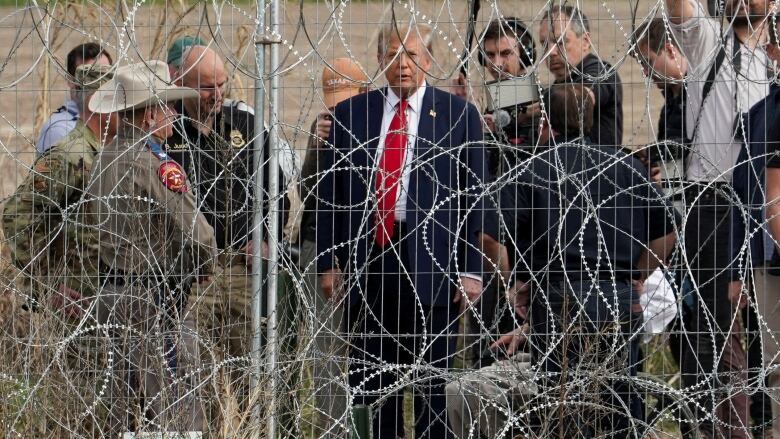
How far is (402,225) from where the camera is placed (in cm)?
625

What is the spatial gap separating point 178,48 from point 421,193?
1.50 metres

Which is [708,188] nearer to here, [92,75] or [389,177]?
[389,177]

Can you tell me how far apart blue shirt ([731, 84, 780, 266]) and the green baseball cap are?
8.37 ft

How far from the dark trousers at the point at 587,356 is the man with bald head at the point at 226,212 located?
1108 millimetres

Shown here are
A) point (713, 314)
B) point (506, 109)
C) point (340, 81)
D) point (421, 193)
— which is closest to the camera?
point (713, 314)

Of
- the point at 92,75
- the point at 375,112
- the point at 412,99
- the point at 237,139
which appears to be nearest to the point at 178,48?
the point at 92,75

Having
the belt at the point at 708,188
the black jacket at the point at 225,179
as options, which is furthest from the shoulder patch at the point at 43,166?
the belt at the point at 708,188

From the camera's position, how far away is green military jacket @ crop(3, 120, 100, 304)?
5.95m

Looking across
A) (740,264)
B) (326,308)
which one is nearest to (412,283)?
(326,308)

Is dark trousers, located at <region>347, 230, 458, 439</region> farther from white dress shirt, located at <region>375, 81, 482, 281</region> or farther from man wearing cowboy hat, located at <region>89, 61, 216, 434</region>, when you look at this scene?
man wearing cowboy hat, located at <region>89, 61, 216, 434</region>

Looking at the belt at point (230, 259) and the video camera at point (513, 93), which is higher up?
the video camera at point (513, 93)

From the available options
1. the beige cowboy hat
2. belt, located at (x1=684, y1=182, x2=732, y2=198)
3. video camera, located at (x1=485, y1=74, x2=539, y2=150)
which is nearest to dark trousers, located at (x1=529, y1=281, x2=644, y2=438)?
belt, located at (x1=684, y1=182, x2=732, y2=198)

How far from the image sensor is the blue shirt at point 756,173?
5.97 m

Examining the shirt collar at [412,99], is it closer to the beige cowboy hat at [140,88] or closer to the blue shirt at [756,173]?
the beige cowboy hat at [140,88]
